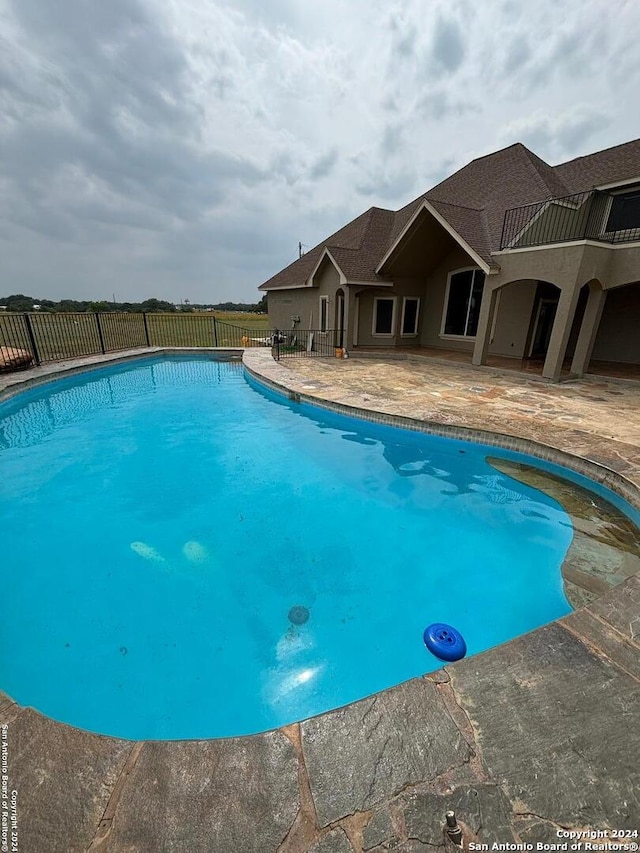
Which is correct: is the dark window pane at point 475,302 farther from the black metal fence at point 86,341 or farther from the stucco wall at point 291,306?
the stucco wall at point 291,306

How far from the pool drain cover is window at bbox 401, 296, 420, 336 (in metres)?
14.7

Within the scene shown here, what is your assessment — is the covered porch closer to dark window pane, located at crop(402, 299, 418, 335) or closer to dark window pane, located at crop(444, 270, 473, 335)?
dark window pane, located at crop(402, 299, 418, 335)

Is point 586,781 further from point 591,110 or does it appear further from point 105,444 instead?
point 591,110

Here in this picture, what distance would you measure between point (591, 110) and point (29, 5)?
17.2 metres

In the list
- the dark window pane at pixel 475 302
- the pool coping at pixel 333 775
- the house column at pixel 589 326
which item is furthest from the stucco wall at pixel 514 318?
the pool coping at pixel 333 775

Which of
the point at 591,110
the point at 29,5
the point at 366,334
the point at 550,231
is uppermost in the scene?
the point at 591,110

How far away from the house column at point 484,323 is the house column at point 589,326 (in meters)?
2.50

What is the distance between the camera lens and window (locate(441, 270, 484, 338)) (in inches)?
538

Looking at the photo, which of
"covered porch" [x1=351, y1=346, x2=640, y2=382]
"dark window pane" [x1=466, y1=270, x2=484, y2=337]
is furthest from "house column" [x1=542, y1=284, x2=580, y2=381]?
"dark window pane" [x1=466, y1=270, x2=484, y2=337]

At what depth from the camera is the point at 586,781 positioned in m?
1.62

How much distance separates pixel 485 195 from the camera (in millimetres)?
14289

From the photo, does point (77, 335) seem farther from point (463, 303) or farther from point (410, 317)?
point (463, 303)

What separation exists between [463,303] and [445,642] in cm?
1399

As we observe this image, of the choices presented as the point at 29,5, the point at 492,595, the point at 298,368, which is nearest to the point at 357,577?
the point at 492,595
